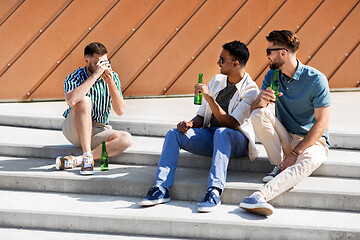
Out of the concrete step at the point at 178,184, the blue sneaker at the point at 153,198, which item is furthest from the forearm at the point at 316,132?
the blue sneaker at the point at 153,198

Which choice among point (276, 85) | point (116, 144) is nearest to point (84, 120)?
point (116, 144)

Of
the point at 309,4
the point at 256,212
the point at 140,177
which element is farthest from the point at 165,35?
the point at 256,212

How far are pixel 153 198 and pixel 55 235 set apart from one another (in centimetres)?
69

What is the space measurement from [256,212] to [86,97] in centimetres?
158

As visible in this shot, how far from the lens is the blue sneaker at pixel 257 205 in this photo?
3.56 metres

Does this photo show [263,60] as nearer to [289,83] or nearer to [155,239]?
[289,83]

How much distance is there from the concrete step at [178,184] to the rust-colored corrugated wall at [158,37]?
7.63 ft

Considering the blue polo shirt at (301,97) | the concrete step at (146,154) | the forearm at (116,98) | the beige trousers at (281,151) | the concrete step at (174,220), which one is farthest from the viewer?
the forearm at (116,98)

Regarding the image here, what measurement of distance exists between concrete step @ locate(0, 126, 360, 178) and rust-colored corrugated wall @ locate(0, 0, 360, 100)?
1.61 meters

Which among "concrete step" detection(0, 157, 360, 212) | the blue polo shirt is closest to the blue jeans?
"concrete step" detection(0, 157, 360, 212)

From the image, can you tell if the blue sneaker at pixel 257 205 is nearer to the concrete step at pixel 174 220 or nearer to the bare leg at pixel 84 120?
the concrete step at pixel 174 220

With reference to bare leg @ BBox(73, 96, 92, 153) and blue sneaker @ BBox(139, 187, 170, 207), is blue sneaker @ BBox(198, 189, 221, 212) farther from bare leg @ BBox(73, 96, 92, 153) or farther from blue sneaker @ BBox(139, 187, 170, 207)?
bare leg @ BBox(73, 96, 92, 153)

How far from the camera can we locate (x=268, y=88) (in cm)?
388

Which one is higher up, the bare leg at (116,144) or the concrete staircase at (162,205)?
the bare leg at (116,144)
